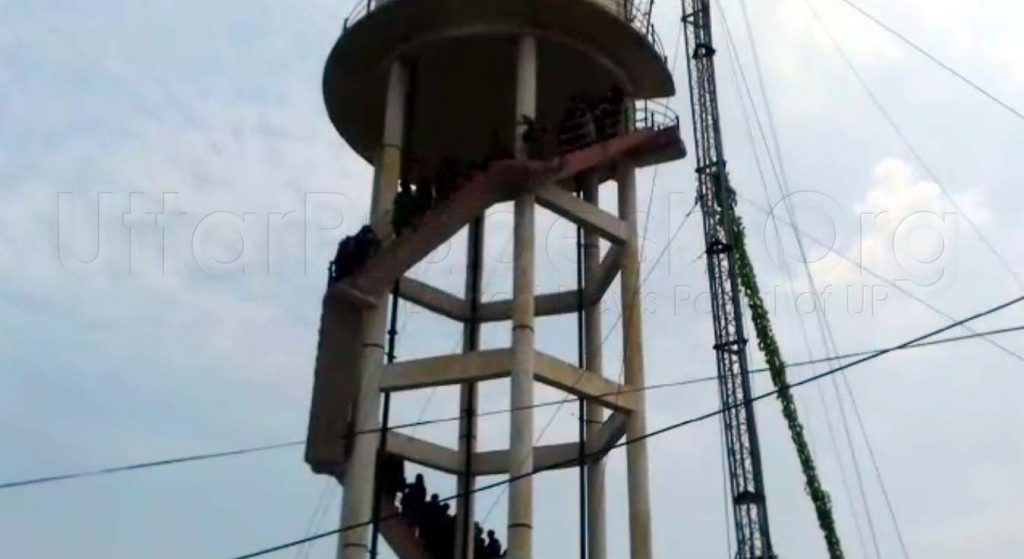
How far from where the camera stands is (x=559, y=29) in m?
25.6

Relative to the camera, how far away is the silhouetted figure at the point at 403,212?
24.7 m

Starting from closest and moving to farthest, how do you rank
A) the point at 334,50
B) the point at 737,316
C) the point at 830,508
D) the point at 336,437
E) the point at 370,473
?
the point at 370,473 → the point at 336,437 → the point at 334,50 → the point at 830,508 → the point at 737,316

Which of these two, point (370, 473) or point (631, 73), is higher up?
point (631, 73)

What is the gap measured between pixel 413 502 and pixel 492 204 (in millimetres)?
6481

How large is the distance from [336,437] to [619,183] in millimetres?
8254

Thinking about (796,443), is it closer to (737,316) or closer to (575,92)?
(737,316)

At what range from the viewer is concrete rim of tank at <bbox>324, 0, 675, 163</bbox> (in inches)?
990

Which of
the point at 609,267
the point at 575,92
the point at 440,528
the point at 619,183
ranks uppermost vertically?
the point at 575,92

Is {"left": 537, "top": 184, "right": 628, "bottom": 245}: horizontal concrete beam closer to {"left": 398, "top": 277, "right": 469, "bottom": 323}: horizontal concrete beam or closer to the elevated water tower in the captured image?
the elevated water tower

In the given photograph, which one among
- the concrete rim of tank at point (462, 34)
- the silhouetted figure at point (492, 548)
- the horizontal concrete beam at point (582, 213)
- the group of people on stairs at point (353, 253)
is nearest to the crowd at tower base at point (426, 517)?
the silhouetted figure at point (492, 548)

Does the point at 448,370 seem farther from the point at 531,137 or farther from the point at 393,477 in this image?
the point at 531,137

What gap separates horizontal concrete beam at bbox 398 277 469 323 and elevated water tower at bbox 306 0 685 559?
4 centimetres

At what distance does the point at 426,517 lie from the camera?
998 inches

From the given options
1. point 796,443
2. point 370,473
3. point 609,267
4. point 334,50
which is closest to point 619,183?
point 609,267
